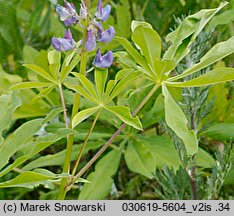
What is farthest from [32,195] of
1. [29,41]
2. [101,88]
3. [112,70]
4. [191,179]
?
[101,88]

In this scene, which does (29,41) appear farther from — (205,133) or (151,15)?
(205,133)

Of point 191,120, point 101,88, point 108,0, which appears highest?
point 108,0

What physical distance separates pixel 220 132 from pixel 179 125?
0.45 meters

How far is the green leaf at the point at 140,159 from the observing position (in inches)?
52.7

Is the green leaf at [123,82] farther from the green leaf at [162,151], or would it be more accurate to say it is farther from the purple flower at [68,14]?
the green leaf at [162,151]

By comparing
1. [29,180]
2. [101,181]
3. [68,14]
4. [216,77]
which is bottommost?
[101,181]

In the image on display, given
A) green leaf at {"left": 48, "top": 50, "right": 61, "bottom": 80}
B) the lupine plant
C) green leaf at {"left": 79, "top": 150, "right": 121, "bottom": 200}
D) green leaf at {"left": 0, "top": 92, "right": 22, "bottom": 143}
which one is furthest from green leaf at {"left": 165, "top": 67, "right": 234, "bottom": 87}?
green leaf at {"left": 79, "top": 150, "right": 121, "bottom": 200}

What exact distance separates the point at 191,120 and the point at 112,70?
0.55 m

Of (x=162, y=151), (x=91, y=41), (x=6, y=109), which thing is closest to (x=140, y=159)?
(x=162, y=151)

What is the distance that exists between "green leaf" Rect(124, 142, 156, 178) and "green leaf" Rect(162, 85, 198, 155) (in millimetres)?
376

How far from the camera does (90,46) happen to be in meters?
0.92

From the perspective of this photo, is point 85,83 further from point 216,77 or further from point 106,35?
point 216,77

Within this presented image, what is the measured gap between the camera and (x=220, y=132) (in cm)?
135

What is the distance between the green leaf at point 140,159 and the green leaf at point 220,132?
5.4 inches
